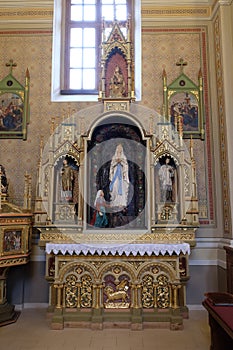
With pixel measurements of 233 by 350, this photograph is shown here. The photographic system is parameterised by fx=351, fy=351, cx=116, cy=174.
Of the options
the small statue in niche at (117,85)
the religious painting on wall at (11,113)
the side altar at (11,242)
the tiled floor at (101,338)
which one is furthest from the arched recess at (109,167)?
the tiled floor at (101,338)

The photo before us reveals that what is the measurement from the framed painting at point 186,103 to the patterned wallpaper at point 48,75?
0.43 ft

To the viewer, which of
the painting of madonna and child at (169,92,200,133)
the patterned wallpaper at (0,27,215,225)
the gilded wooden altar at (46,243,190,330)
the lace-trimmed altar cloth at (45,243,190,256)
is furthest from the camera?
the painting of madonna and child at (169,92,200,133)

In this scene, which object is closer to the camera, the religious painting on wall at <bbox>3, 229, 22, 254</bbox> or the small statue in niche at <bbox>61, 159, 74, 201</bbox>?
the religious painting on wall at <bbox>3, 229, 22, 254</bbox>

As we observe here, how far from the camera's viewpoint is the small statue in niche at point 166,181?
6.73 m

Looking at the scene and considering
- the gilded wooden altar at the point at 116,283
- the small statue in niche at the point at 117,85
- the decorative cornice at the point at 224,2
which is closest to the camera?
the gilded wooden altar at the point at 116,283

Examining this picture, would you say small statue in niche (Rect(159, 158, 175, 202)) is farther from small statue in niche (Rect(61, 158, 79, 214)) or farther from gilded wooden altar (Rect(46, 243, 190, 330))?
small statue in niche (Rect(61, 158, 79, 214))

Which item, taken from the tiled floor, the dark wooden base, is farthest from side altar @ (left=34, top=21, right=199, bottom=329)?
the dark wooden base

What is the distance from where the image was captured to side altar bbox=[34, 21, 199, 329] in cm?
564

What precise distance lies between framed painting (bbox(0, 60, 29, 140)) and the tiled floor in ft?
12.3

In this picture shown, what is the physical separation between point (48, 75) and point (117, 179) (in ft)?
9.21

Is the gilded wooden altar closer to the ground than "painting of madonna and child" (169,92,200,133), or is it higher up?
closer to the ground

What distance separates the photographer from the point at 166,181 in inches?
265

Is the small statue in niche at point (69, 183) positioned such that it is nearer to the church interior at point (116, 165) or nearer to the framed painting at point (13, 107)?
the church interior at point (116, 165)

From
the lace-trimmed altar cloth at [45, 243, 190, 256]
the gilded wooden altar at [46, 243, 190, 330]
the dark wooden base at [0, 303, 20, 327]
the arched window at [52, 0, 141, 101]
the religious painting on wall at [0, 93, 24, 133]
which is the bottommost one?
the dark wooden base at [0, 303, 20, 327]
